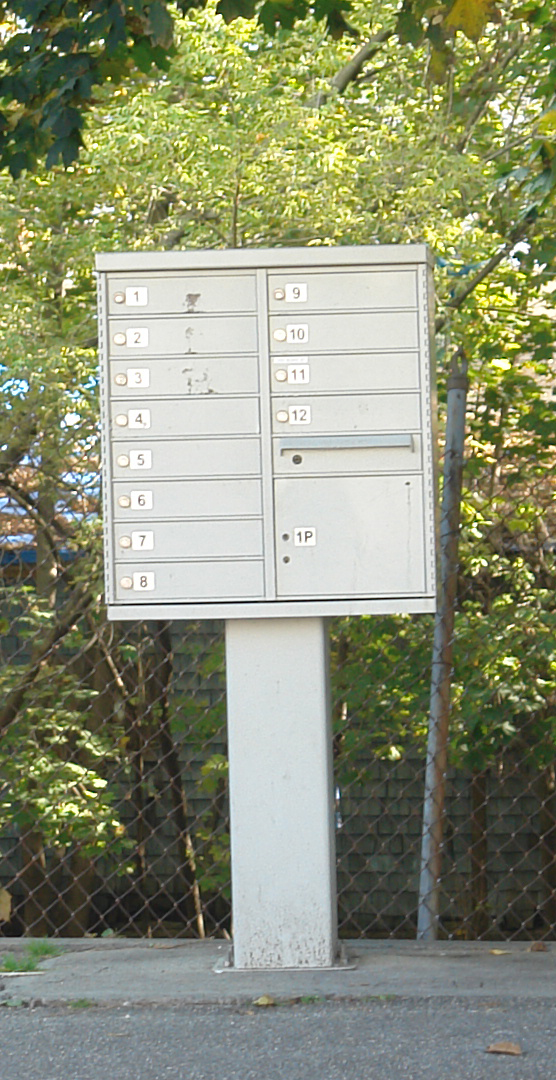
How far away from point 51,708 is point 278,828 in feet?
12.3

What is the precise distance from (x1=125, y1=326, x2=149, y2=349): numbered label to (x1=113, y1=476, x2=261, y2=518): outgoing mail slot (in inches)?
14.5

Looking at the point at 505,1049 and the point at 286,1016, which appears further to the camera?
the point at 286,1016

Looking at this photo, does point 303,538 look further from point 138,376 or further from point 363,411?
point 138,376

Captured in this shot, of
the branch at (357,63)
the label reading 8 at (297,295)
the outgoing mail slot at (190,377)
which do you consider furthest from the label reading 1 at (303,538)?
the branch at (357,63)

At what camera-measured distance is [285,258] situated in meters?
3.48

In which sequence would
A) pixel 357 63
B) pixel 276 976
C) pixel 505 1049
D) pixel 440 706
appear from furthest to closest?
pixel 357 63 → pixel 440 706 → pixel 276 976 → pixel 505 1049

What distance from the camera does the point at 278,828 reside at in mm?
3490

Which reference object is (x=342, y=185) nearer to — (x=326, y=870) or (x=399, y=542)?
(x=399, y=542)

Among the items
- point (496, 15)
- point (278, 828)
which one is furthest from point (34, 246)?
point (278, 828)

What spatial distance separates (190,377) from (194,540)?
1.48ft

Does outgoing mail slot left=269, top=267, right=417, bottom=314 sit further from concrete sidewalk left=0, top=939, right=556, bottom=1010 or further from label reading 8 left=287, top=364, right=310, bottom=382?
concrete sidewalk left=0, top=939, right=556, bottom=1010

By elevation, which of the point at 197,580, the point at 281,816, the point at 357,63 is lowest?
the point at 281,816

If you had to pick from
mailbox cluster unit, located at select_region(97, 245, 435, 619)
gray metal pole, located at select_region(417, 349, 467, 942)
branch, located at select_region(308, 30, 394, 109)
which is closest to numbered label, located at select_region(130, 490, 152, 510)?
mailbox cluster unit, located at select_region(97, 245, 435, 619)

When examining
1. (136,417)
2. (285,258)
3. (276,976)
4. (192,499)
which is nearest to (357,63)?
(285,258)
